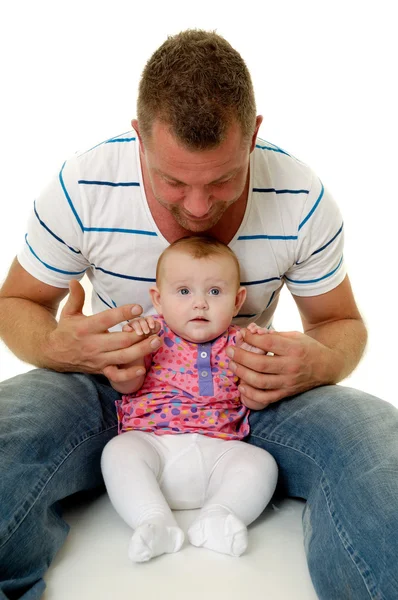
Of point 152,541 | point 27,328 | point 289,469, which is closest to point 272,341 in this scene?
point 289,469

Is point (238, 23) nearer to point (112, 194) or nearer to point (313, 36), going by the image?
point (313, 36)

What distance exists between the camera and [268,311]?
216 cm

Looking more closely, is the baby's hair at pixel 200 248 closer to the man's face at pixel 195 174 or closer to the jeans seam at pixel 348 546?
the man's face at pixel 195 174

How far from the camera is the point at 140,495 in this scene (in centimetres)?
163

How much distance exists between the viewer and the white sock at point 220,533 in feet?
5.18

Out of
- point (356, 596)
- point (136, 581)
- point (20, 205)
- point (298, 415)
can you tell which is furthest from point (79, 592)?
point (20, 205)

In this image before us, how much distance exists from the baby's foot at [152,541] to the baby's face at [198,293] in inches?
18.7

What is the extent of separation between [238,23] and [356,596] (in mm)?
2411

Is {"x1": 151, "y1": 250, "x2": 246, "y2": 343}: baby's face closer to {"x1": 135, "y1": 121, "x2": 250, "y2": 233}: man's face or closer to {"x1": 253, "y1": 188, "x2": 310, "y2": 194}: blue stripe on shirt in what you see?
{"x1": 135, "y1": 121, "x2": 250, "y2": 233}: man's face

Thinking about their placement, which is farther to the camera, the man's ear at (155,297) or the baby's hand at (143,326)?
the man's ear at (155,297)

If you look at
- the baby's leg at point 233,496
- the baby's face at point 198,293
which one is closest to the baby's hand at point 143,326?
the baby's face at point 198,293

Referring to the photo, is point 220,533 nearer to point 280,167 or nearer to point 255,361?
point 255,361

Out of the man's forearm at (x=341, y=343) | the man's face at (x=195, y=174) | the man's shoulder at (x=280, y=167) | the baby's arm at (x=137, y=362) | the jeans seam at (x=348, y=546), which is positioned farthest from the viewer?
the man's shoulder at (x=280, y=167)

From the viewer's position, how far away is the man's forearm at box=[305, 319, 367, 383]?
1.90 m
